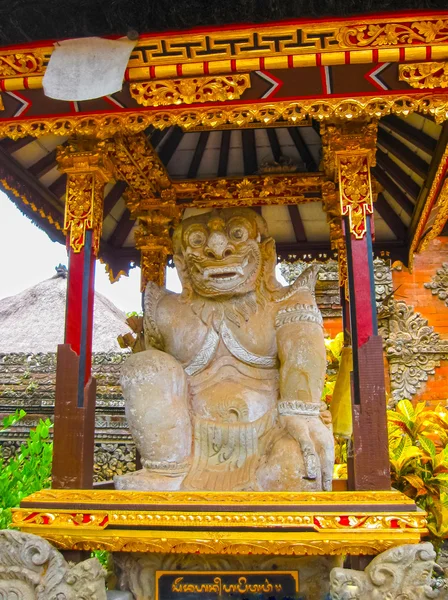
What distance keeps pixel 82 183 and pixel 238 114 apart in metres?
1.39

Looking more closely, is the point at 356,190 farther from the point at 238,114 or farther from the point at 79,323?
the point at 79,323

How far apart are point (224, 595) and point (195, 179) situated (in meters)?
4.23

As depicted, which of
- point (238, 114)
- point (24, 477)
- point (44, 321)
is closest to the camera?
point (238, 114)

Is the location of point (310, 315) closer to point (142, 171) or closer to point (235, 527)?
point (235, 527)

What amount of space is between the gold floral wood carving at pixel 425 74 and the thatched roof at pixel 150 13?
0.35m

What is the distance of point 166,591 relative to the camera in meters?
3.82

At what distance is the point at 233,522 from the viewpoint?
143 inches

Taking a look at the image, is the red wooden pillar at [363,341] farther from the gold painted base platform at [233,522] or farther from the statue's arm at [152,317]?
the statue's arm at [152,317]

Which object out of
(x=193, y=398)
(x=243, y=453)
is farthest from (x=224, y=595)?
(x=193, y=398)

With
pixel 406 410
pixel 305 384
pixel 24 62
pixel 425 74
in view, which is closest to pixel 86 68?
pixel 24 62

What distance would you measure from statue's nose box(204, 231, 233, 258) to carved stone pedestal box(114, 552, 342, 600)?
228 centimetres

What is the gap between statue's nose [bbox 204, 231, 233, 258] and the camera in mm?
4777

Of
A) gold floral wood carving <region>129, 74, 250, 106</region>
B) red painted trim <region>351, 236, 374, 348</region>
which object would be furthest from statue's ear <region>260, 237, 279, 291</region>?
gold floral wood carving <region>129, 74, 250, 106</region>

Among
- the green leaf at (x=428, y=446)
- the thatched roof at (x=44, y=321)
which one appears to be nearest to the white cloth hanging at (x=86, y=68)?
the green leaf at (x=428, y=446)
